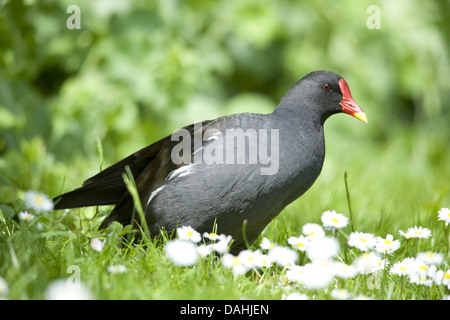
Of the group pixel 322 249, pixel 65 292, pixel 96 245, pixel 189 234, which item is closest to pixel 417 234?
pixel 322 249

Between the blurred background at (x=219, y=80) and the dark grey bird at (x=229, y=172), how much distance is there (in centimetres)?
42

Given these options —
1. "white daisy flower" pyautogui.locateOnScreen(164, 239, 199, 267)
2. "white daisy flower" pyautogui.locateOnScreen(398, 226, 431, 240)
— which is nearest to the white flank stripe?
"white daisy flower" pyautogui.locateOnScreen(164, 239, 199, 267)

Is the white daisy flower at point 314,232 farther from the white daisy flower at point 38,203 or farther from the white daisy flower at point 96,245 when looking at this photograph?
the white daisy flower at point 38,203

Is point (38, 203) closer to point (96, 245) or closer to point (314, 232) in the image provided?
point (96, 245)

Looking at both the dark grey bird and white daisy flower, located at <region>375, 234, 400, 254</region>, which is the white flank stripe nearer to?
the dark grey bird

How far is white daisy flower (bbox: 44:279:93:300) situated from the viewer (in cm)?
162

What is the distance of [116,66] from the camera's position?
157 inches

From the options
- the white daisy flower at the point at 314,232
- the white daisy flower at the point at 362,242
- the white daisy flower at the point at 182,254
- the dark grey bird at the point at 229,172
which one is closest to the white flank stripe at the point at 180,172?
the dark grey bird at the point at 229,172

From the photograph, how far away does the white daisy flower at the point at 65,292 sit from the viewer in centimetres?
162

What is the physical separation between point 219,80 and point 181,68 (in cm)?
115

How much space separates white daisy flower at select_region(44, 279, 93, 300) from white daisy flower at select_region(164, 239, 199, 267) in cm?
34

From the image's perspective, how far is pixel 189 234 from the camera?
2133mm

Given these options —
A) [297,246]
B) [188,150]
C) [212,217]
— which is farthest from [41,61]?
[297,246]
